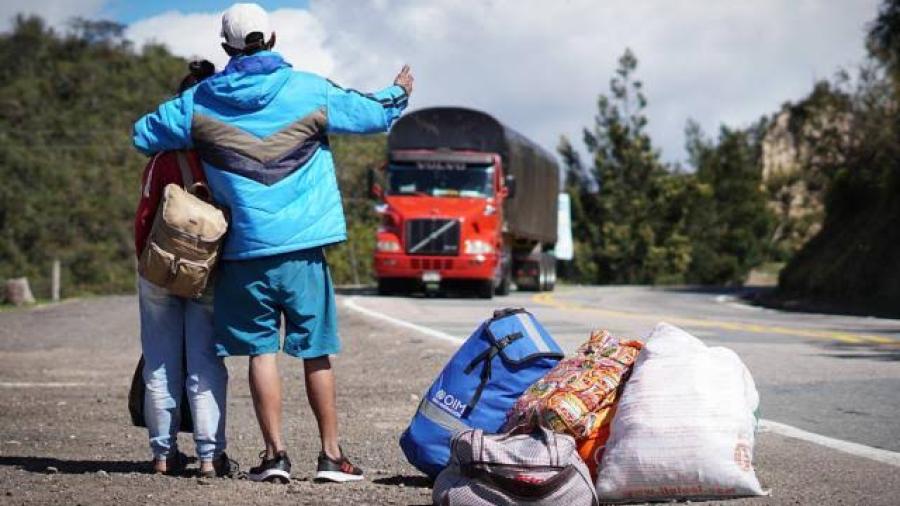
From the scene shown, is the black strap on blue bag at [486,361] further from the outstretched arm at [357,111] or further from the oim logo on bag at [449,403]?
the outstretched arm at [357,111]

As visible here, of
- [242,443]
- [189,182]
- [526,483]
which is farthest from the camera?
[242,443]

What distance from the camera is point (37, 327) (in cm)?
2131

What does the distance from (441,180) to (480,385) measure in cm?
2516

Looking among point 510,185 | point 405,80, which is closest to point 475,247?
point 510,185

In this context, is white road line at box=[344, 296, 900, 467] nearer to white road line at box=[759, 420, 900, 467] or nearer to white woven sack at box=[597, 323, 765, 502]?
white road line at box=[759, 420, 900, 467]

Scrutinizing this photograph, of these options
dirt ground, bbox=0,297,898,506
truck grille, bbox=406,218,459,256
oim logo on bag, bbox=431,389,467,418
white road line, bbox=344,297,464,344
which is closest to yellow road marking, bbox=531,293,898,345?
white road line, bbox=344,297,464,344

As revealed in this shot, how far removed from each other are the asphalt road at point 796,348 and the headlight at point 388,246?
8.15ft

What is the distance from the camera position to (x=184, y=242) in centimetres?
620

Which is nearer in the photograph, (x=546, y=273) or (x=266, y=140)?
(x=266, y=140)

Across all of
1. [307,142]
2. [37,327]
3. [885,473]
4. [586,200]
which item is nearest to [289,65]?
[307,142]

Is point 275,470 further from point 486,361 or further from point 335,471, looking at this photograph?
point 486,361

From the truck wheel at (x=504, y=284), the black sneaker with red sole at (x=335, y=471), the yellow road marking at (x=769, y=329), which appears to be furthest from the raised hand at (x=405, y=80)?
the truck wheel at (x=504, y=284)

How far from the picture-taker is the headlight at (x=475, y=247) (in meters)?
31.3

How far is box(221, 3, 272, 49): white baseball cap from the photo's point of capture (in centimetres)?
631
